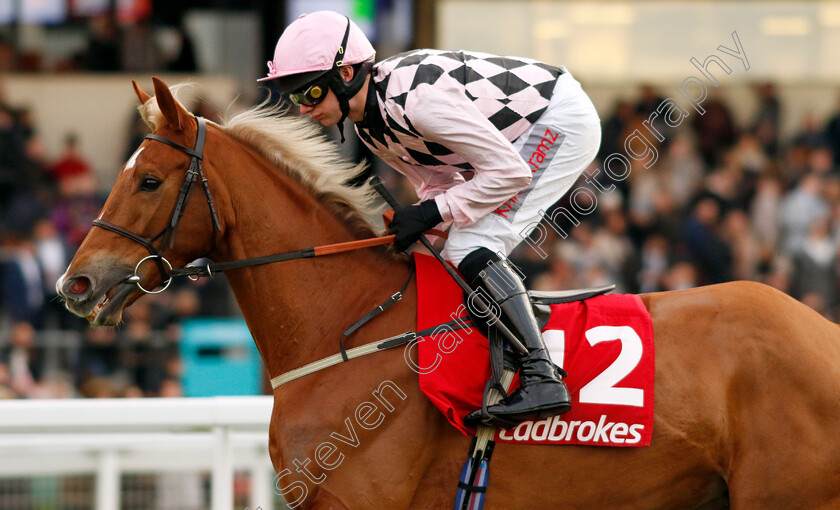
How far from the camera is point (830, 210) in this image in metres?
7.98

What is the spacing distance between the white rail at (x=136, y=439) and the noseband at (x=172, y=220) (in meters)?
0.81

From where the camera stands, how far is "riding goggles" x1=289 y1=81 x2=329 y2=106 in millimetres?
2984

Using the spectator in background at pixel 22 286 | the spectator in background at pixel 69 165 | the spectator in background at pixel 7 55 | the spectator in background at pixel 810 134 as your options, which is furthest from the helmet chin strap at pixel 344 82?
the spectator in background at pixel 7 55

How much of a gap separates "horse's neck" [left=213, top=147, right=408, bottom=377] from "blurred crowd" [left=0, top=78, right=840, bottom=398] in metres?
3.32

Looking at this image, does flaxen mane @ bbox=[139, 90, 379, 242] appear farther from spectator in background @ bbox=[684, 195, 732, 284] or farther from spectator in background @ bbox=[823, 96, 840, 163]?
spectator in background @ bbox=[823, 96, 840, 163]

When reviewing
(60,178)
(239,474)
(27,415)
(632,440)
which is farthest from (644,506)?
(60,178)

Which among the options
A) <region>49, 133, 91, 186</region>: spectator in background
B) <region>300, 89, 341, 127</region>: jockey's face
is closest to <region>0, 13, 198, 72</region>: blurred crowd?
<region>49, 133, 91, 186</region>: spectator in background

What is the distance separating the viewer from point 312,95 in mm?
2996

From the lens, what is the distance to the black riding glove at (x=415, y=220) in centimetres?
298

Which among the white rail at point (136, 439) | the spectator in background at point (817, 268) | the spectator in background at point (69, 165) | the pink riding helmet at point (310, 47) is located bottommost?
the spectator in background at point (817, 268)

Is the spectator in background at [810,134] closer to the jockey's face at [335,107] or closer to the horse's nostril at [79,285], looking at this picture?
the jockey's face at [335,107]

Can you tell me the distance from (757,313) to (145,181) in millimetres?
1952

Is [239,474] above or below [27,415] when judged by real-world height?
below

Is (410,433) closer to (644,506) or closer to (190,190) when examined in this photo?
(644,506)
